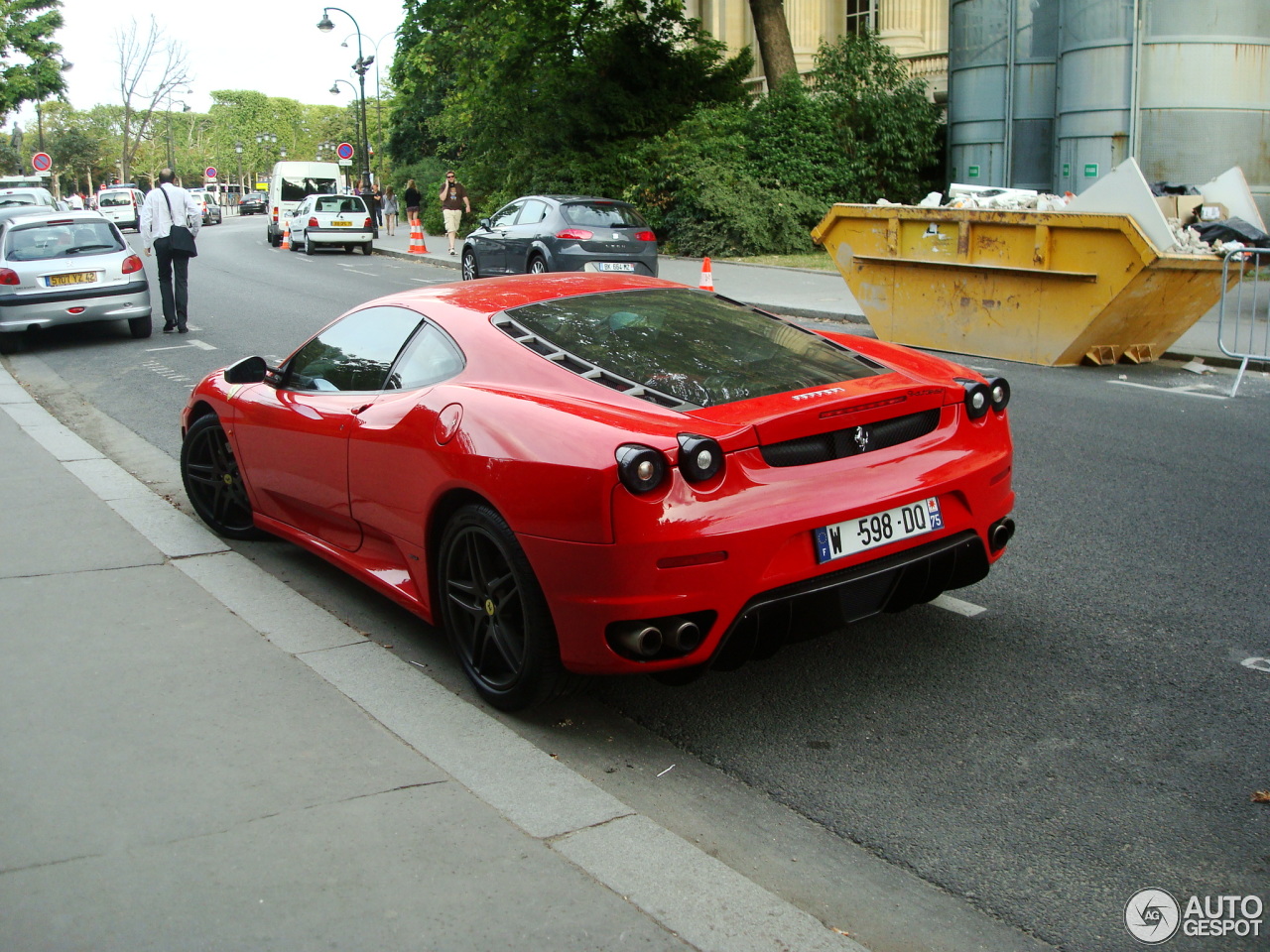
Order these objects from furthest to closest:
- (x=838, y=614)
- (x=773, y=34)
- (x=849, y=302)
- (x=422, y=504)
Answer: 1. (x=773, y=34)
2. (x=849, y=302)
3. (x=422, y=504)
4. (x=838, y=614)

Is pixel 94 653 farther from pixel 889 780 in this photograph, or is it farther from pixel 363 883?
pixel 889 780

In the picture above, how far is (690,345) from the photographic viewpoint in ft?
14.7

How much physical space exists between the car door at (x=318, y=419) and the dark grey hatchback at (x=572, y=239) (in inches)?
526

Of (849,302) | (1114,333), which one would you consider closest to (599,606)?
(1114,333)

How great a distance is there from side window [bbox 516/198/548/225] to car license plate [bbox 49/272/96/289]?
738cm

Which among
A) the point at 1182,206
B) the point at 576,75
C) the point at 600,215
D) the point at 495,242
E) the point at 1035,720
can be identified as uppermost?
the point at 576,75

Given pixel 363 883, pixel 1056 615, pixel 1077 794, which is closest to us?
pixel 363 883

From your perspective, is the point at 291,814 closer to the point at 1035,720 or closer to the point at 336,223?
the point at 1035,720

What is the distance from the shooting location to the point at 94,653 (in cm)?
452


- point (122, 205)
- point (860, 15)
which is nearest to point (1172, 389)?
point (860, 15)

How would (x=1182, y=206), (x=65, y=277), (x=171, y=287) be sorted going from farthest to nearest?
(x=171, y=287)
(x=65, y=277)
(x=1182, y=206)

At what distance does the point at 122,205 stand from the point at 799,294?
44357 mm

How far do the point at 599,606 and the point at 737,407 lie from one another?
2.56 ft

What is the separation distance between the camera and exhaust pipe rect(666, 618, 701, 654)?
3.61 m
